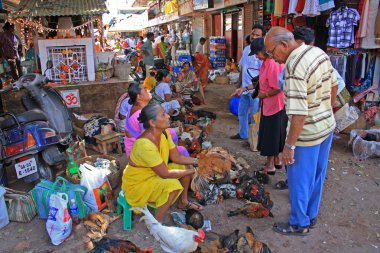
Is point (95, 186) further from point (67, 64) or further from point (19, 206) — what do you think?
point (67, 64)

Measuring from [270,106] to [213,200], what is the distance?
137 centimetres

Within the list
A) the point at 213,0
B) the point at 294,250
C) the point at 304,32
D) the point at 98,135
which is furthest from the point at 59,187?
the point at 213,0

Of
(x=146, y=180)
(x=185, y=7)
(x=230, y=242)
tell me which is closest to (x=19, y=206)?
(x=146, y=180)

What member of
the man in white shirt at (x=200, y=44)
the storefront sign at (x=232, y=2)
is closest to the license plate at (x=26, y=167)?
the man in white shirt at (x=200, y=44)

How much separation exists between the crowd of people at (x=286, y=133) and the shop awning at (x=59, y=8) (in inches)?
130

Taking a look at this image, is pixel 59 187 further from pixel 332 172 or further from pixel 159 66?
pixel 159 66

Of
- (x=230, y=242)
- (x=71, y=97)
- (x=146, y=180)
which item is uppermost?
(x=71, y=97)

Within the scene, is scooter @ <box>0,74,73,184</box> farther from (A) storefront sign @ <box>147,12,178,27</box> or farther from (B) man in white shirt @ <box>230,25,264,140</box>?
(A) storefront sign @ <box>147,12,178,27</box>

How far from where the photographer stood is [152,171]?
326 centimetres

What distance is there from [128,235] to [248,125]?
10.3 feet

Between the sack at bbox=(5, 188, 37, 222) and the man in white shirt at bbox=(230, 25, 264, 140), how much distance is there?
11.5ft

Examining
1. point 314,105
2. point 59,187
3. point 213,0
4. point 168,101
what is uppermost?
point 213,0

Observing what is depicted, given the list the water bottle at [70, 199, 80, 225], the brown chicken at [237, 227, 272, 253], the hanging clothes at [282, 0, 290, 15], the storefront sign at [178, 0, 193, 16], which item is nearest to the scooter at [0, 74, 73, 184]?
the water bottle at [70, 199, 80, 225]

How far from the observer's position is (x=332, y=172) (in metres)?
4.79
